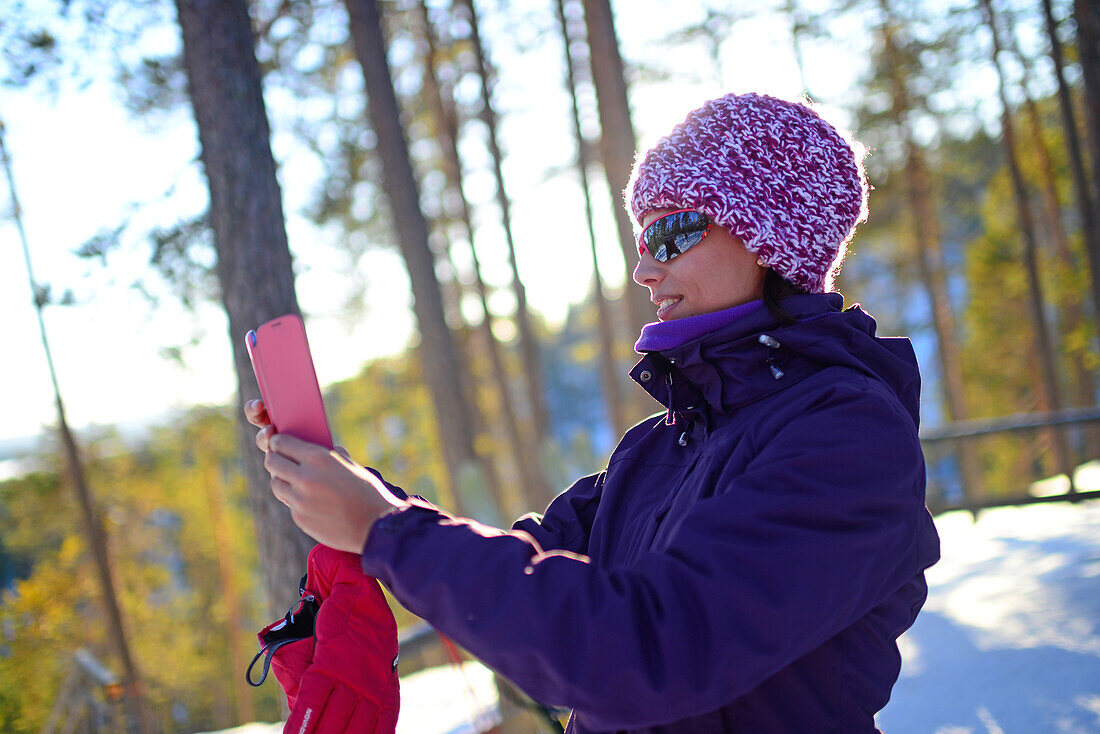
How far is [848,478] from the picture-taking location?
1.16 meters

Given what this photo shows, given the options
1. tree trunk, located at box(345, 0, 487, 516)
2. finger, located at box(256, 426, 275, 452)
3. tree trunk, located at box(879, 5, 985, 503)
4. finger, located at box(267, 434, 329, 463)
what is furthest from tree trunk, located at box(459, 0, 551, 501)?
finger, located at box(267, 434, 329, 463)

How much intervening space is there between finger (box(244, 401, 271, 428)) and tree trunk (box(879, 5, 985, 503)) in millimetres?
17666

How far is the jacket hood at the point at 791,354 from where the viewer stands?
141 centimetres

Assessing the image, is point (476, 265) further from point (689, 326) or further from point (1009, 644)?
point (689, 326)

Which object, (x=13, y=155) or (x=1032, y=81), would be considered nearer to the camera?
(x=13, y=155)

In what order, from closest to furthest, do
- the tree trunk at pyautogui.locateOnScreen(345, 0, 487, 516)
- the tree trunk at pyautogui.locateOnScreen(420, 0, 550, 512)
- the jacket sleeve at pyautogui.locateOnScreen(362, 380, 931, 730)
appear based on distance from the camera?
the jacket sleeve at pyautogui.locateOnScreen(362, 380, 931, 730)
the tree trunk at pyautogui.locateOnScreen(345, 0, 487, 516)
the tree trunk at pyautogui.locateOnScreen(420, 0, 550, 512)

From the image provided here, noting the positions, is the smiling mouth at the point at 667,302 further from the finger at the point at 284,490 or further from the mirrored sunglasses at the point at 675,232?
the finger at the point at 284,490

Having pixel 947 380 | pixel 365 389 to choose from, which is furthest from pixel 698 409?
pixel 365 389

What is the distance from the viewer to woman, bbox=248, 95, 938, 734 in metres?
1.07

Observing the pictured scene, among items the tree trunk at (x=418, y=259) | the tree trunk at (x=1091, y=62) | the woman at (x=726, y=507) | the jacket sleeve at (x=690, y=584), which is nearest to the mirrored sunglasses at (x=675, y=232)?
the woman at (x=726, y=507)

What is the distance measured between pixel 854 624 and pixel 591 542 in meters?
0.59

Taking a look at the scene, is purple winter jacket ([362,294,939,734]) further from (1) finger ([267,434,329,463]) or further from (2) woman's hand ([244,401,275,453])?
(2) woman's hand ([244,401,275,453])

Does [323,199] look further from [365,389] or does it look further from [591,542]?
[365,389]

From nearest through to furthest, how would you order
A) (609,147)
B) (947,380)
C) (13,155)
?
(609,147)
(13,155)
(947,380)
